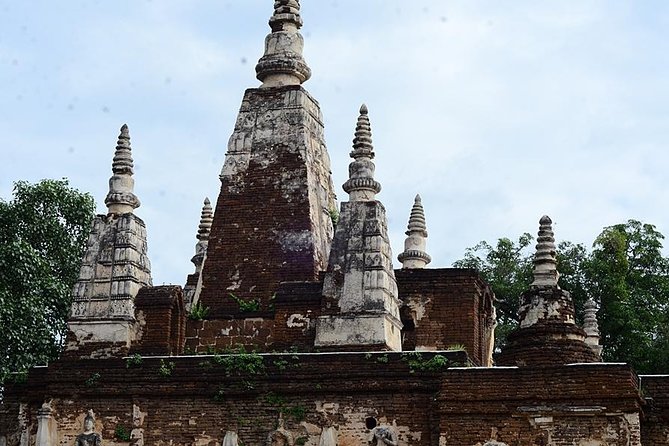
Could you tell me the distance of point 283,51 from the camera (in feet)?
81.1

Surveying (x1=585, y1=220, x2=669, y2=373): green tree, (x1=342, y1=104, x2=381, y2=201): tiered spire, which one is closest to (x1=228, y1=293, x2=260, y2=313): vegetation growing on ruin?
(x1=342, y1=104, x2=381, y2=201): tiered spire

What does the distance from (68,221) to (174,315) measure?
1477 cm

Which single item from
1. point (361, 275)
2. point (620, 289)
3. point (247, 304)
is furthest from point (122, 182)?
point (620, 289)

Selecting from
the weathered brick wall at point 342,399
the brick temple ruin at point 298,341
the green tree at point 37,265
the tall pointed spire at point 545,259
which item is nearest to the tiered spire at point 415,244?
the brick temple ruin at point 298,341

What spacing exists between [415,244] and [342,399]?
24.0 ft

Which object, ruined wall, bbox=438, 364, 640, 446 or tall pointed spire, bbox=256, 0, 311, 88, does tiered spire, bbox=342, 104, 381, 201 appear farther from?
ruined wall, bbox=438, 364, 640, 446

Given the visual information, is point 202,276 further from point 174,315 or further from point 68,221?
point 68,221

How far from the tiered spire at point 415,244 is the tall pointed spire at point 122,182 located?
248 inches

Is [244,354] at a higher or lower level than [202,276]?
lower

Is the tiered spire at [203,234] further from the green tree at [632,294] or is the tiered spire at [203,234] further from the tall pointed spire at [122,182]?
the green tree at [632,294]

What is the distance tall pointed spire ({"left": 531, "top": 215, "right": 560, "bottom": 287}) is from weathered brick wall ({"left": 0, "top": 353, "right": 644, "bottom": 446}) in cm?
210

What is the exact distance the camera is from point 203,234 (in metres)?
29.0

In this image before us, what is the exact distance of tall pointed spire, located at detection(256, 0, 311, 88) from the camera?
2458 cm

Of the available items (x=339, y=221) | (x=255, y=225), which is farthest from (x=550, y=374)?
(x=255, y=225)
